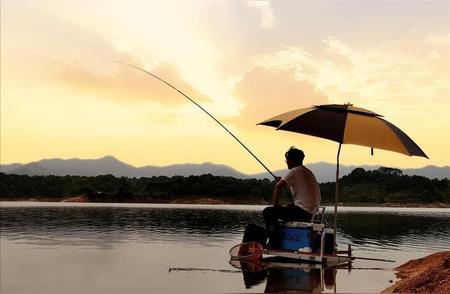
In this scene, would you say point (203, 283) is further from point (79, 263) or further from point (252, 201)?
point (252, 201)

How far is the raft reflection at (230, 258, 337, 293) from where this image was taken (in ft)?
32.9

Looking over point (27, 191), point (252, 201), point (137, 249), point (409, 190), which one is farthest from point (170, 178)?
point (137, 249)

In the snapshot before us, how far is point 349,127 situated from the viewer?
11.9 metres

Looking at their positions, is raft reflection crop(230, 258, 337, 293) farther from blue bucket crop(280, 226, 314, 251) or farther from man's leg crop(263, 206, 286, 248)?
man's leg crop(263, 206, 286, 248)

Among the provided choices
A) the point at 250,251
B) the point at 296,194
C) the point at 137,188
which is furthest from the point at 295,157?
the point at 137,188

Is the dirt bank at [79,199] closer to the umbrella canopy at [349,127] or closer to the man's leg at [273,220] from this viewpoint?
the man's leg at [273,220]

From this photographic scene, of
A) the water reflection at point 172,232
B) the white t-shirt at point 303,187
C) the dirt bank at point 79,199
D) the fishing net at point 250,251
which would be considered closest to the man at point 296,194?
the white t-shirt at point 303,187

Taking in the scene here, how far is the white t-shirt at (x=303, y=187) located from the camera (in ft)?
38.5

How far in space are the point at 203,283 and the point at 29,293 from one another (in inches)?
214

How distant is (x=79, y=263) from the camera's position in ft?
69.3

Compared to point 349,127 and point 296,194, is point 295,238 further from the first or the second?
point 349,127

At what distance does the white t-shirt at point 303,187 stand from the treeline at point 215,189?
12507cm

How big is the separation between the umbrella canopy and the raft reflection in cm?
274

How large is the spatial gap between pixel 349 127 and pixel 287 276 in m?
3.28
